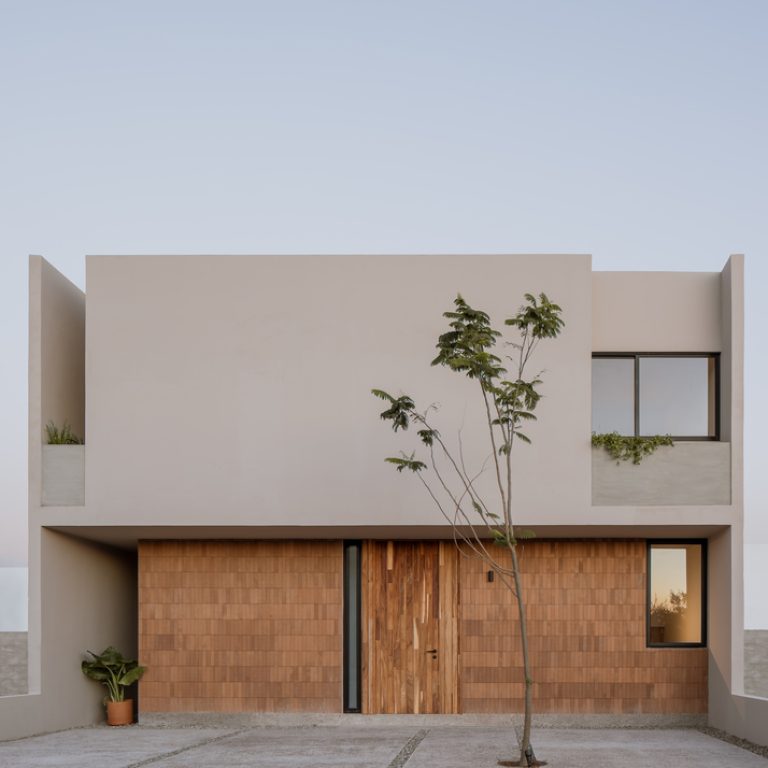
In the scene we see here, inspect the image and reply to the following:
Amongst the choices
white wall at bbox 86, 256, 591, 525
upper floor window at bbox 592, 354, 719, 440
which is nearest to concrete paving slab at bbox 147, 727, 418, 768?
white wall at bbox 86, 256, 591, 525

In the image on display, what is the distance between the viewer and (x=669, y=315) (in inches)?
463

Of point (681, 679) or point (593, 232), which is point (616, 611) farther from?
point (593, 232)

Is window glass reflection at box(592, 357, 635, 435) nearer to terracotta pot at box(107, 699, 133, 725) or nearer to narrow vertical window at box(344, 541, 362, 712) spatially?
narrow vertical window at box(344, 541, 362, 712)

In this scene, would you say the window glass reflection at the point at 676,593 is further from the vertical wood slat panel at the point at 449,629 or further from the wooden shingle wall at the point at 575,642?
the vertical wood slat panel at the point at 449,629

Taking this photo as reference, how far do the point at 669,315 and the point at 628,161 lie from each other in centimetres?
430

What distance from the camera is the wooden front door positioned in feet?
39.3

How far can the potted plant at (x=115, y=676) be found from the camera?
39.9 ft

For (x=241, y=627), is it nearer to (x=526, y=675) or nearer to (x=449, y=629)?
(x=449, y=629)

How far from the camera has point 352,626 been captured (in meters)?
12.1

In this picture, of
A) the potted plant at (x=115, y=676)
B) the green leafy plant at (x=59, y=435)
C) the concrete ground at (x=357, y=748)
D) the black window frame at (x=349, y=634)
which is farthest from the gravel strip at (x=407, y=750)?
the green leafy plant at (x=59, y=435)

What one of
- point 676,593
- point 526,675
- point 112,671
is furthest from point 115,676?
point 676,593

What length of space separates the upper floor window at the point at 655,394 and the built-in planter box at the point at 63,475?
6.34 m

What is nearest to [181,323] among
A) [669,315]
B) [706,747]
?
[669,315]

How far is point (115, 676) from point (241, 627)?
1.81 metres
